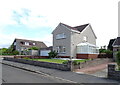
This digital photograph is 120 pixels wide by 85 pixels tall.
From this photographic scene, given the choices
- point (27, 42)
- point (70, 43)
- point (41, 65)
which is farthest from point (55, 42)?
point (27, 42)

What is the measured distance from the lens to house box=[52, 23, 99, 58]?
24.7 metres

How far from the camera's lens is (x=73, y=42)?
83.6 ft

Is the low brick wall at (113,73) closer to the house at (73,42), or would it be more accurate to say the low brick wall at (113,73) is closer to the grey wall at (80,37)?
the house at (73,42)

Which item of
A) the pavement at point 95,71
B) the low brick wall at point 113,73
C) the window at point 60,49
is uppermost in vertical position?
the window at point 60,49

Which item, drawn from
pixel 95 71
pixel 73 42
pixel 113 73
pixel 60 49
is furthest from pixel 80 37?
pixel 113 73

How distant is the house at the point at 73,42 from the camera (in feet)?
81.1

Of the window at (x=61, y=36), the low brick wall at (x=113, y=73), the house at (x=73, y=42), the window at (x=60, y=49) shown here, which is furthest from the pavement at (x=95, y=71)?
the window at (x=61, y=36)

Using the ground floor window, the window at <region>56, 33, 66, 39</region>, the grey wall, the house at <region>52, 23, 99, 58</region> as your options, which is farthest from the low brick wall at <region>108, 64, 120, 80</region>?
the window at <region>56, 33, 66, 39</region>

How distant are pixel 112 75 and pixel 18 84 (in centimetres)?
642

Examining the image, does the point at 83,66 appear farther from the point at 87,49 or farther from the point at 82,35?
the point at 82,35

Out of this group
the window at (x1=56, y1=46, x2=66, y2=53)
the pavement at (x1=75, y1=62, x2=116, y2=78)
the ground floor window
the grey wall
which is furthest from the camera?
the window at (x1=56, y1=46, x2=66, y2=53)

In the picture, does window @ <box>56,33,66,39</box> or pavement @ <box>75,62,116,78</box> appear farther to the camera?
window @ <box>56,33,66,39</box>

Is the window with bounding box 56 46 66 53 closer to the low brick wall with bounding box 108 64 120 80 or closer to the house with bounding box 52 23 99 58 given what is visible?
→ the house with bounding box 52 23 99 58

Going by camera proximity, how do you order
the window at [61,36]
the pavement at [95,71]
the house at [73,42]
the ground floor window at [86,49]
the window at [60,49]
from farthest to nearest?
the window at [61,36], the window at [60,49], the house at [73,42], the ground floor window at [86,49], the pavement at [95,71]
